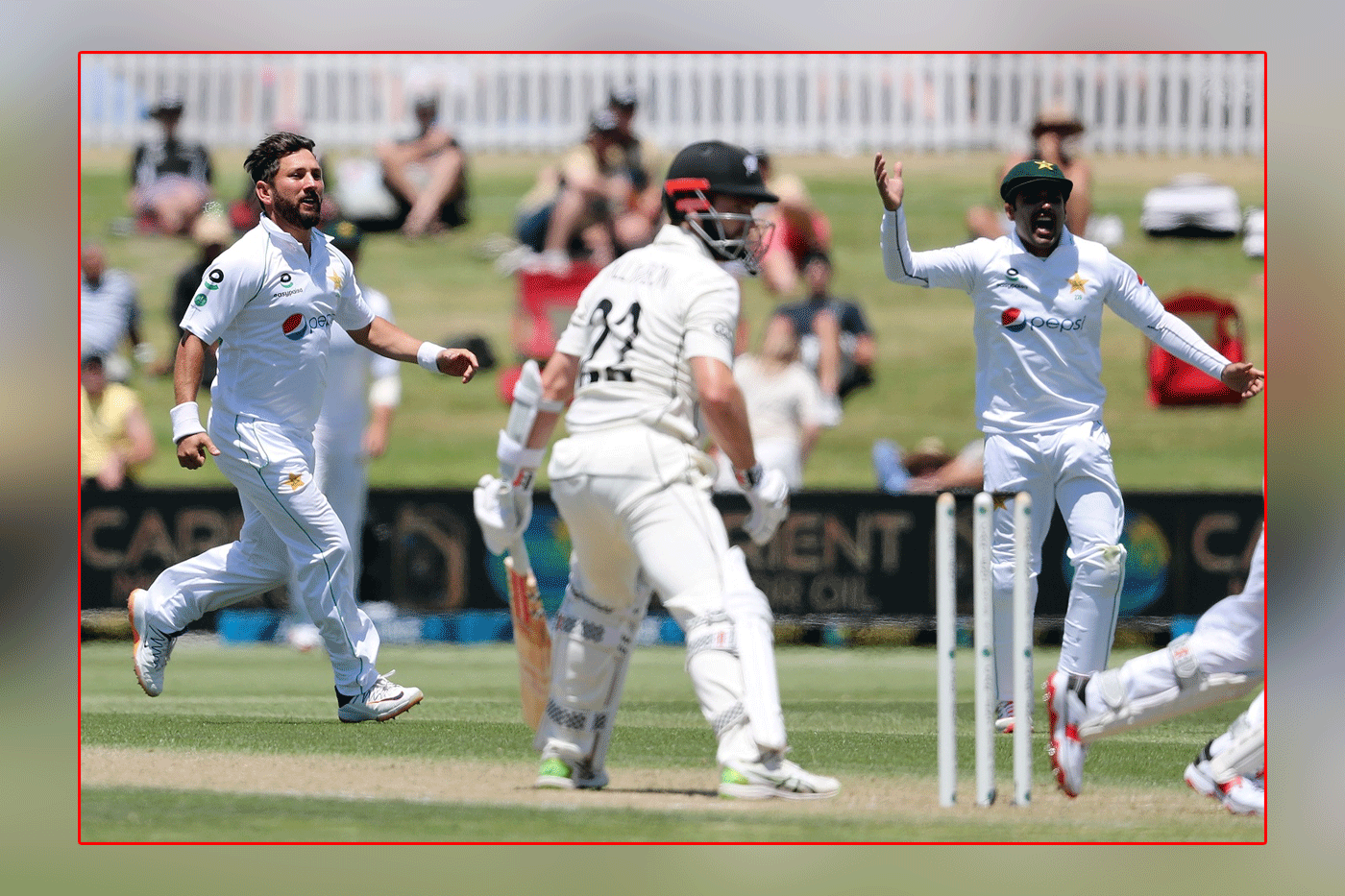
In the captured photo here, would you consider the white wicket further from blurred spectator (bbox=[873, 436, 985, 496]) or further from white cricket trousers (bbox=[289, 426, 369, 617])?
blurred spectator (bbox=[873, 436, 985, 496])

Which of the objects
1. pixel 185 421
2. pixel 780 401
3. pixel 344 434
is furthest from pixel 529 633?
pixel 780 401

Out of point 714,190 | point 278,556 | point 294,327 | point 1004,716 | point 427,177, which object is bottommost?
point 1004,716

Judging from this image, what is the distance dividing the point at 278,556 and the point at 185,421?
38.9 inches

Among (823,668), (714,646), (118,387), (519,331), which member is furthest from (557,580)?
(714,646)

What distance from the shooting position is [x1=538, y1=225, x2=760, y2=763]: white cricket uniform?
5770 mm

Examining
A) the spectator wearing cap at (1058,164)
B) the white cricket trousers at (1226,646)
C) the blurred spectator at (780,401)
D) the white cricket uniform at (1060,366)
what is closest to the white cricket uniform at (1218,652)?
the white cricket trousers at (1226,646)

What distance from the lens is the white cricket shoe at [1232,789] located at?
5.62 meters

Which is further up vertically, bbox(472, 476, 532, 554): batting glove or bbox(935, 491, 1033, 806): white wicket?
bbox(472, 476, 532, 554): batting glove

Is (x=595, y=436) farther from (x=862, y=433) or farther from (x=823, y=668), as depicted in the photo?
(x=862, y=433)

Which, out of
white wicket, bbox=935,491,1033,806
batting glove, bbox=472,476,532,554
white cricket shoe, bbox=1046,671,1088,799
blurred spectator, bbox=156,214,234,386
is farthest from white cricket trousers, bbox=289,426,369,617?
white wicket, bbox=935,491,1033,806

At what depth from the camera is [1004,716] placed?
752 cm

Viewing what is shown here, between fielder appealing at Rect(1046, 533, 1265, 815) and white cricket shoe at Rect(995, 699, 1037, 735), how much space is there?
1.47 metres

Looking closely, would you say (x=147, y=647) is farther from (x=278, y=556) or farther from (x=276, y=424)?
(x=276, y=424)

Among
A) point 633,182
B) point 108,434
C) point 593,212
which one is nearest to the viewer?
point 108,434
